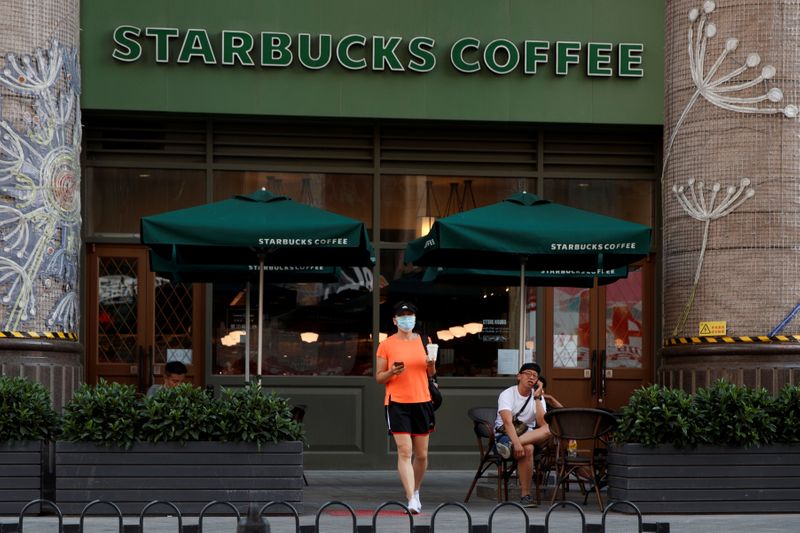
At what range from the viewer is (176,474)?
1117cm

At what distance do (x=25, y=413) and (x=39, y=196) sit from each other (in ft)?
12.7

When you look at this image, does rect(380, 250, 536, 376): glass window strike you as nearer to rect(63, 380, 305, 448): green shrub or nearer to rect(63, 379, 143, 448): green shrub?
rect(63, 380, 305, 448): green shrub

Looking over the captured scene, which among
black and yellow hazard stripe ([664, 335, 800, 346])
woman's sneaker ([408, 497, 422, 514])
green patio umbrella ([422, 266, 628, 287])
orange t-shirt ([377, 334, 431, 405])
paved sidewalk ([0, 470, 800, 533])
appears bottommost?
paved sidewalk ([0, 470, 800, 533])

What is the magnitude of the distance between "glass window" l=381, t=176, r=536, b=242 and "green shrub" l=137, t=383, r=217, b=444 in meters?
5.92

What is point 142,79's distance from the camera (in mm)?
16000

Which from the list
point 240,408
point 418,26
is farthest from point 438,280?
point 240,408

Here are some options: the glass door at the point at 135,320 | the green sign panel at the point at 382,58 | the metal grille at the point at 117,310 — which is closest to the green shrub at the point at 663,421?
the green sign panel at the point at 382,58

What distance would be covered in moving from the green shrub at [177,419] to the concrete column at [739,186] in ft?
17.9

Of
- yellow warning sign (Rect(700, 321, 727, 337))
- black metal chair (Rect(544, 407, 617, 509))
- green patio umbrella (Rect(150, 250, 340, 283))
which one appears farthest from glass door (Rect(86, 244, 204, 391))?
yellow warning sign (Rect(700, 321, 727, 337))

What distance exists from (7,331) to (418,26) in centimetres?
587

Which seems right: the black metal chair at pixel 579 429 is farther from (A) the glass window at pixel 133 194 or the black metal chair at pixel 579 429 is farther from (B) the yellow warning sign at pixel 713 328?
(A) the glass window at pixel 133 194

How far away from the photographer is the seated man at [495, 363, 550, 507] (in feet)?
40.3

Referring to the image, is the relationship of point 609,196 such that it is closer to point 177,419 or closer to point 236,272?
point 236,272

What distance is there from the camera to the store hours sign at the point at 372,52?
15977 mm
